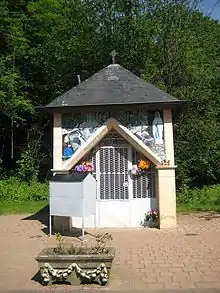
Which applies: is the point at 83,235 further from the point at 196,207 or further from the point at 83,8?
the point at 83,8

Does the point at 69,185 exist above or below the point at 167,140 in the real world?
below

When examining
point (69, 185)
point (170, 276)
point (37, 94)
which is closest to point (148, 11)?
point (37, 94)

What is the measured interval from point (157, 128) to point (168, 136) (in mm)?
437

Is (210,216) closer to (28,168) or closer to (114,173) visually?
(114,173)

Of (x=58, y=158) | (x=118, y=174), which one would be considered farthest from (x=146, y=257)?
(x=58, y=158)

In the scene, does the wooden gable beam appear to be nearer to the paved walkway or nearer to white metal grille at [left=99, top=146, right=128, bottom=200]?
white metal grille at [left=99, top=146, right=128, bottom=200]

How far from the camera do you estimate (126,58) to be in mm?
25172

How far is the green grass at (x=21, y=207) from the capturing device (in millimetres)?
19895

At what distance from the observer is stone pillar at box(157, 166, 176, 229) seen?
1385cm

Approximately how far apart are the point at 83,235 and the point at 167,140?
13.1ft

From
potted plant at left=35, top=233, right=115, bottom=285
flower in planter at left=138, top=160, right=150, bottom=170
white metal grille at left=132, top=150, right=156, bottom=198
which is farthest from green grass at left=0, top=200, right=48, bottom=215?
potted plant at left=35, top=233, right=115, bottom=285

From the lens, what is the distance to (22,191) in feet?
77.9

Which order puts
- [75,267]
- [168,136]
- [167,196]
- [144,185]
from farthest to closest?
[144,185] → [168,136] → [167,196] → [75,267]

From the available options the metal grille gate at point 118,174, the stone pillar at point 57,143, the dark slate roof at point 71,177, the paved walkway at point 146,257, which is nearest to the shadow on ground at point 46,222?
the paved walkway at point 146,257
